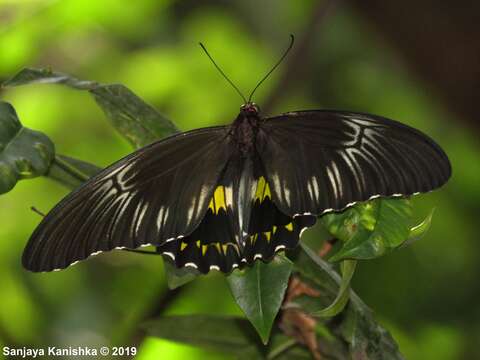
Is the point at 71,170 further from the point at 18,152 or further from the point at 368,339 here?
the point at 368,339

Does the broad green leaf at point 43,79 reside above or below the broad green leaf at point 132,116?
above

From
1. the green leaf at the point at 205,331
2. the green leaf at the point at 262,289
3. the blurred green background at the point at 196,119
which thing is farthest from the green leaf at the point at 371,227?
the blurred green background at the point at 196,119

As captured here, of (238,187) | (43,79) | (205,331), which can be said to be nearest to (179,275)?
(238,187)

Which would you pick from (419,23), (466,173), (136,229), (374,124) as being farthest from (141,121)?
(466,173)

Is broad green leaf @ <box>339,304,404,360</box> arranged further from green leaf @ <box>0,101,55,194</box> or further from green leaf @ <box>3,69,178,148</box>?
green leaf @ <box>0,101,55,194</box>

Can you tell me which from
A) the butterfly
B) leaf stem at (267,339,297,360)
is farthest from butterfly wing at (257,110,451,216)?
leaf stem at (267,339,297,360)

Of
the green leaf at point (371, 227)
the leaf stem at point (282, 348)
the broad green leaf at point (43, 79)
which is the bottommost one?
the leaf stem at point (282, 348)

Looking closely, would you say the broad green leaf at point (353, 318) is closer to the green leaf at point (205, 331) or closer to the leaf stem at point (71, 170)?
the green leaf at point (205, 331)
